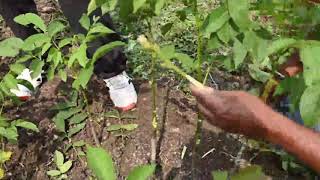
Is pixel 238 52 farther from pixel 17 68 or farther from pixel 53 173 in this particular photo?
pixel 53 173

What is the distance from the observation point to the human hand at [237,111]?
1043 millimetres

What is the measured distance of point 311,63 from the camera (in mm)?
1090

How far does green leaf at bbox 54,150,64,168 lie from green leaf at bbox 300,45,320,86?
1352 mm

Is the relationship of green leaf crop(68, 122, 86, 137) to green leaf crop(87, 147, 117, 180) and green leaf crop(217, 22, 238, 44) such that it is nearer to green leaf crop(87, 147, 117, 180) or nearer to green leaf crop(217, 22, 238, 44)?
green leaf crop(87, 147, 117, 180)

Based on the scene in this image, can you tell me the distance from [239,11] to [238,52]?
14cm

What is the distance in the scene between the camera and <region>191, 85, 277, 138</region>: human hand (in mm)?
1043

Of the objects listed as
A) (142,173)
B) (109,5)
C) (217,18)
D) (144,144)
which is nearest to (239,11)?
(217,18)

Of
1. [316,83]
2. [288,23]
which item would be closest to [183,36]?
[288,23]

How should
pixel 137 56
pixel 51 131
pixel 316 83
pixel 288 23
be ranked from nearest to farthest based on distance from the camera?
pixel 316 83, pixel 288 23, pixel 51 131, pixel 137 56

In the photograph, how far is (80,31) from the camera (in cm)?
214

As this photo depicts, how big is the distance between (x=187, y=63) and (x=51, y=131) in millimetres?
1029

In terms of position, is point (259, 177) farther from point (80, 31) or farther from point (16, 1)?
point (16, 1)

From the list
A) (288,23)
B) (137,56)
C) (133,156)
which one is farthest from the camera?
(137,56)

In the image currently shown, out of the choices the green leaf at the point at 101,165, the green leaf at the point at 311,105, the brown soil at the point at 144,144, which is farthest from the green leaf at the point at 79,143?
the green leaf at the point at 311,105
